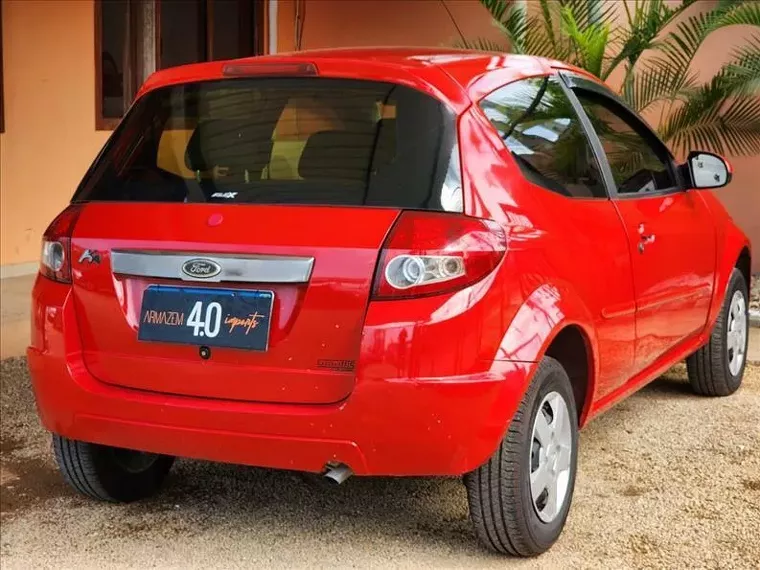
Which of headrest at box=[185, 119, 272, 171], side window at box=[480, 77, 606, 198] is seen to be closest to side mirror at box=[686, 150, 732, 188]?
side window at box=[480, 77, 606, 198]

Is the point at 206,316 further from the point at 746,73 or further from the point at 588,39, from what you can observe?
the point at 746,73

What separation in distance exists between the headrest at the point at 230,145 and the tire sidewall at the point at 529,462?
1.13 meters

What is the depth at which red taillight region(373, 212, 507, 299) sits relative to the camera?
2982mm

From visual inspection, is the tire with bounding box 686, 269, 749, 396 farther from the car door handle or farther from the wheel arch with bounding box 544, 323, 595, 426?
the wheel arch with bounding box 544, 323, 595, 426

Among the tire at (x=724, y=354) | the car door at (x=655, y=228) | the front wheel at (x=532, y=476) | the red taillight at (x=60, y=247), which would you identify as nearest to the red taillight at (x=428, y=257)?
the front wheel at (x=532, y=476)

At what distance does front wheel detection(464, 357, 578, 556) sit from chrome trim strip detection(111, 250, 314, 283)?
80 centimetres

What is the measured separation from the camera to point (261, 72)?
11.3ft

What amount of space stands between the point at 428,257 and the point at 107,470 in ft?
5.14

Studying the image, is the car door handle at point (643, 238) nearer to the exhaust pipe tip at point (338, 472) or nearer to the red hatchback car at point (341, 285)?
the red hatchback car at point (341, 285)

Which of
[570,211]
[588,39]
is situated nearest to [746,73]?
[588,39]

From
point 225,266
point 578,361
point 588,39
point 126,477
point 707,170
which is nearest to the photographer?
point 225,266

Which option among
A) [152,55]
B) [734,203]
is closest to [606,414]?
[734,203]

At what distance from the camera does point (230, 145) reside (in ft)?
11.3

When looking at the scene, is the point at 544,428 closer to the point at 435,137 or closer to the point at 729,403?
the point at 435,137
